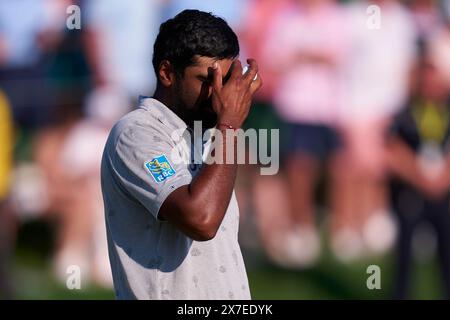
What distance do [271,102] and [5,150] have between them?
7.81ft

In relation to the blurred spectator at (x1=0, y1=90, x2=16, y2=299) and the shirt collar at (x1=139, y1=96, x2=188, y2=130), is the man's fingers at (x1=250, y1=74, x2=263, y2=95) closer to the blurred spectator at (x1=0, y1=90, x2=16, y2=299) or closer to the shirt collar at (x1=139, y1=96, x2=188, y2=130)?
Result: the shirt collar at (x1=139, y1=96, x2=188, y2=130)

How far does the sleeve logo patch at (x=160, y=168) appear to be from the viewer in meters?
3.24

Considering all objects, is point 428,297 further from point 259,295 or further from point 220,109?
point 220,109

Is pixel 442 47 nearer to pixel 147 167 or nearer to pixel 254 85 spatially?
pixel 254 85

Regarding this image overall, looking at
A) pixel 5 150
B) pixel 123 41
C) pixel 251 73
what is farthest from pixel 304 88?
pixel 251 73

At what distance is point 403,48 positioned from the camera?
895cm

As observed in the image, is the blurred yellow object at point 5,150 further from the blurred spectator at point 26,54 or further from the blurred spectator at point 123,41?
the blurred spectator at point 123,41

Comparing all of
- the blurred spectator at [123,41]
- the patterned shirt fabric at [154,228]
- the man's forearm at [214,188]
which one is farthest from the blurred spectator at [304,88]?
the man's forearm at [214,188]

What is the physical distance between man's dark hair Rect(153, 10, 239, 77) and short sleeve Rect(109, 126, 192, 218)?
300 millimetres

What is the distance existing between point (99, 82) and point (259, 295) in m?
2.36

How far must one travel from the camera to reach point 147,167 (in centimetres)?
328

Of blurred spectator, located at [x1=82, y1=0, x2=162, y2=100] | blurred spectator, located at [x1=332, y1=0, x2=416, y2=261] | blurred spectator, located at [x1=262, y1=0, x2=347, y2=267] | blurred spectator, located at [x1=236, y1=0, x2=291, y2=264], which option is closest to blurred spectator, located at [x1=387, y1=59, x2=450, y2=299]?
blurred spectator, located at [x1=332, y1=0, x2=416, y2=261]

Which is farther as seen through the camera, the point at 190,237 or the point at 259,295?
the point at 259,295
